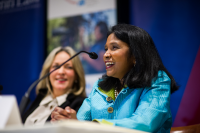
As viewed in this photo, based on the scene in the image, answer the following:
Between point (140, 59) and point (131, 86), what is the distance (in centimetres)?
19

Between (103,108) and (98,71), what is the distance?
1.26 metres

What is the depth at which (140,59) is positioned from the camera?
1.34 m

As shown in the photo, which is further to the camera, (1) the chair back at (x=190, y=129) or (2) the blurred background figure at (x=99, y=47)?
(2) the blurred background figure at (x=99, y=47)

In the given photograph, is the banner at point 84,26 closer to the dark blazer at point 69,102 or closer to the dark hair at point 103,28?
the dark hair at point 103,28

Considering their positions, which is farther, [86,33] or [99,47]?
[86,33]

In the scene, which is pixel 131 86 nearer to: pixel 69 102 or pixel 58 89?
pixel 69 102

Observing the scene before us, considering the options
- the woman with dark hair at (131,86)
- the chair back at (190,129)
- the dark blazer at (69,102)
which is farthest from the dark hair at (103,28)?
the chair back at (190,129)

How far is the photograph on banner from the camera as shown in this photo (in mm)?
2549

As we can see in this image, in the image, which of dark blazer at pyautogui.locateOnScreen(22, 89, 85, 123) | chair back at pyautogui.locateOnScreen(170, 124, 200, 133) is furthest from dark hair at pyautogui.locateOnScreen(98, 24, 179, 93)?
dark blazer at pyautogui.locateOnScreen(22, 89, 85, 123)

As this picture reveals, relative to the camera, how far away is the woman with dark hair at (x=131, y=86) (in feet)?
3.89

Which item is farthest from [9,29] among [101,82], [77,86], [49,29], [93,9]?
[101,82]

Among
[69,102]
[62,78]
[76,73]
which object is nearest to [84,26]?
[76,73]

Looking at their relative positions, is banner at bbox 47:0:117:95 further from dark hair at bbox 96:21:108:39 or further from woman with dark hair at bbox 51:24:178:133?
woman with dark hair at bbox 51:24:178:133

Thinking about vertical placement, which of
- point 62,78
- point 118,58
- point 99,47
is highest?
point 118,58
